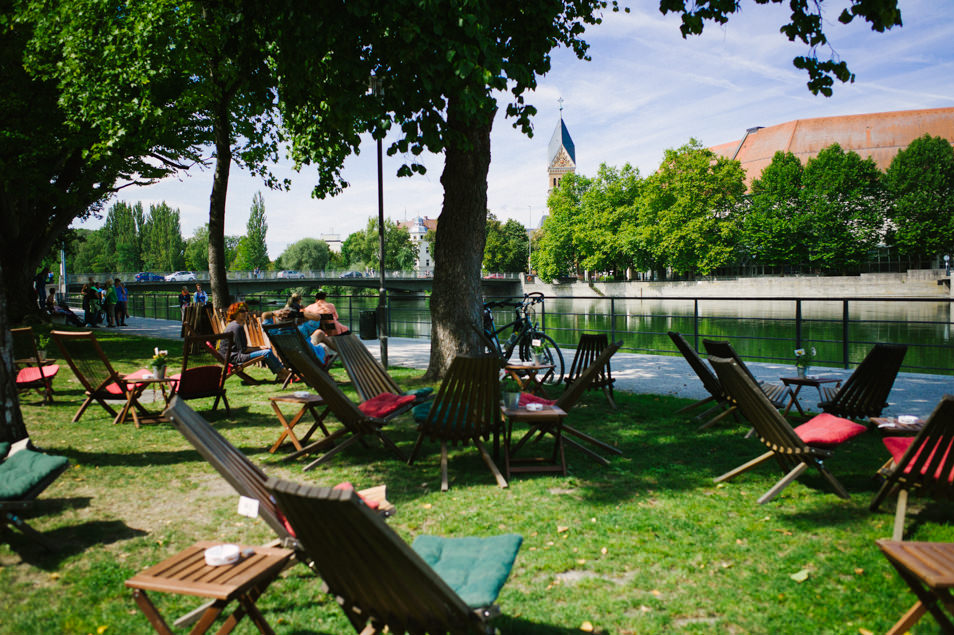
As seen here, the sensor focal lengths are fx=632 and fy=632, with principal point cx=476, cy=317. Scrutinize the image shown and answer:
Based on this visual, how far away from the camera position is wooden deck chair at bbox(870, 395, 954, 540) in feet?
11.5

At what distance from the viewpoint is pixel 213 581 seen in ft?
7.73

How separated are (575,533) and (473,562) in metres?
1.46

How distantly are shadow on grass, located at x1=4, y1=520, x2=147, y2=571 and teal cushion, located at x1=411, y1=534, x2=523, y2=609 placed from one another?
224 cm

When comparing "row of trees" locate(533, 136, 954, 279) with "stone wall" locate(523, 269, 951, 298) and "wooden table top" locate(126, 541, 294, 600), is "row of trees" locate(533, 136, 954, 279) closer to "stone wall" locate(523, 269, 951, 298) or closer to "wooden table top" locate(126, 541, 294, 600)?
"stone wall" locate(523, 269, 951, 298)

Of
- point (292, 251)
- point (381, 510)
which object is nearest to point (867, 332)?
point (381, 510)

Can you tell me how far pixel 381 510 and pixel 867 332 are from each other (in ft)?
102

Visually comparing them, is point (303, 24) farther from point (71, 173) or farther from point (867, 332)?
point (867, 332)

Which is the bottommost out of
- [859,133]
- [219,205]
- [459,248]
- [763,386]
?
[763,386]

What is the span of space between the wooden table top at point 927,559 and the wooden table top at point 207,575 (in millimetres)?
2417

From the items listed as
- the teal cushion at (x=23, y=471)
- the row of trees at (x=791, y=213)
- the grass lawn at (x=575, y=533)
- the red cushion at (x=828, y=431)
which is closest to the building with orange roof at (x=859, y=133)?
the row of trees at (x=791, y=213)

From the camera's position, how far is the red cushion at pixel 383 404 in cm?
582

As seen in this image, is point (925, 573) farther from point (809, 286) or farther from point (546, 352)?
point (809, 286)

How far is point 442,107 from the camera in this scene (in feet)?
24.2

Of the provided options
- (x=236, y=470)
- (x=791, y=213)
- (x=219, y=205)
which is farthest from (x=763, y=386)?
(x=791, y=213)
